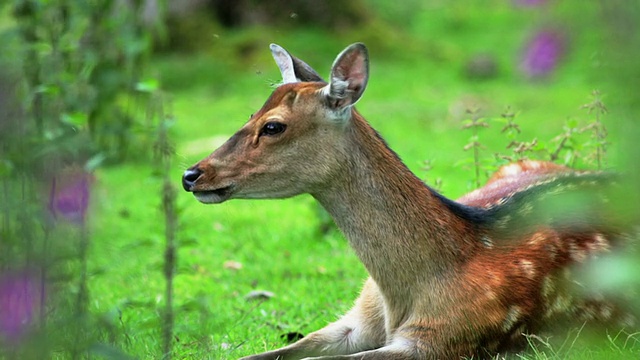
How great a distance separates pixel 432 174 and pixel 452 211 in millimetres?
5074

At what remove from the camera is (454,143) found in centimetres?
1123

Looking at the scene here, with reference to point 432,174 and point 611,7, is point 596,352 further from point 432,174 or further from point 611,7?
point 432,174

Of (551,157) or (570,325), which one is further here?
(551,157)

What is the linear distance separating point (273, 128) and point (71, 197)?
1.16 metres

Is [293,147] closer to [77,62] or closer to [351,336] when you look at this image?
[351,336]

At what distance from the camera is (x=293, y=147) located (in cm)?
445

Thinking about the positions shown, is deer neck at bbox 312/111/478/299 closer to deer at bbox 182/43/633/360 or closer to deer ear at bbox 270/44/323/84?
deer at bbox 182/43/633/360

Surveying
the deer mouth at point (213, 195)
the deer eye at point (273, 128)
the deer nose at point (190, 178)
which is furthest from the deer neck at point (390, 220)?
the deer nose at point (190, 178)

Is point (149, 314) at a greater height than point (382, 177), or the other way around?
point (382, 177)

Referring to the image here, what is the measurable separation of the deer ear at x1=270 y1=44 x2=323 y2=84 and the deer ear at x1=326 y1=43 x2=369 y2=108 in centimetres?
41

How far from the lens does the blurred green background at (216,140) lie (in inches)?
119

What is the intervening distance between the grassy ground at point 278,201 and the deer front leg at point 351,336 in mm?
310

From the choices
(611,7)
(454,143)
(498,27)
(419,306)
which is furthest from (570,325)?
(498,27)

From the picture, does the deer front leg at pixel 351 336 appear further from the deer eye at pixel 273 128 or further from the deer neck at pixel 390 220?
the deer eye at pixel 273 128
